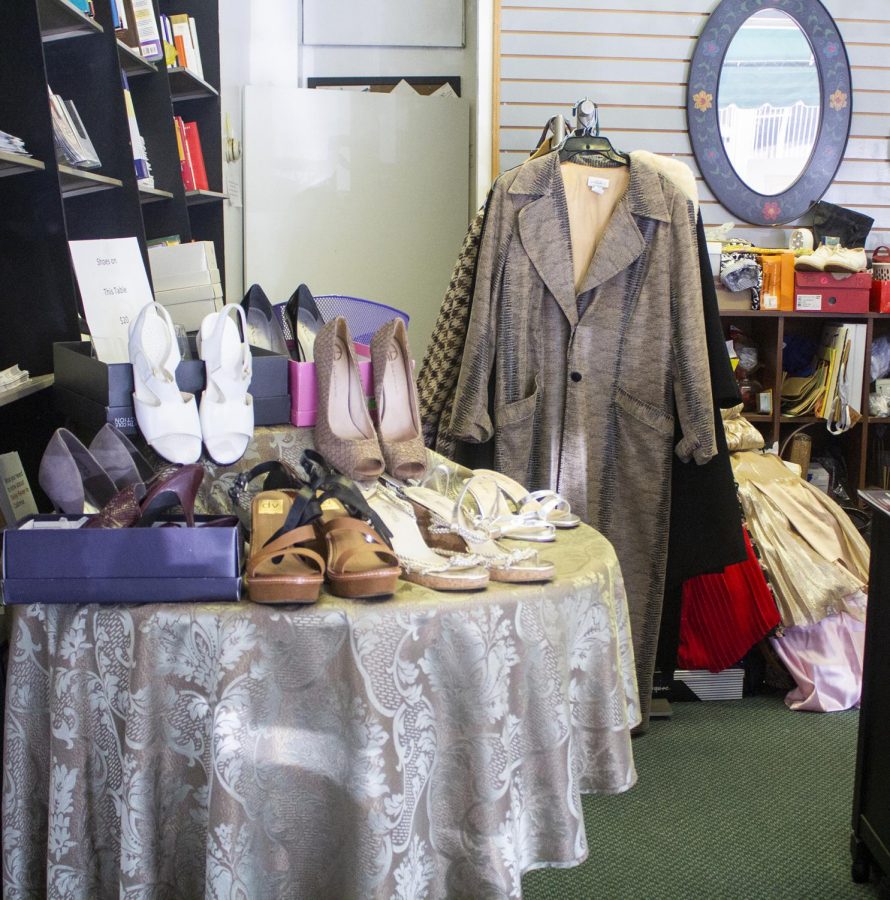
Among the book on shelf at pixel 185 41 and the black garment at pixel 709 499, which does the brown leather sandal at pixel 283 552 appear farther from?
the book on shelf at pixel 185 41

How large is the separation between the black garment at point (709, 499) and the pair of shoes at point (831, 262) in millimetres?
1196

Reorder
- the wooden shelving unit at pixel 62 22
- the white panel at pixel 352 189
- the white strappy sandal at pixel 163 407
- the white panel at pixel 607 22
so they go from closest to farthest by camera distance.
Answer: the white strappy sandal at pixel 163 407, the wooden shelving unit at pixel 62 22, the white panel at pixel 607 22, the white panel at pixel 352 189

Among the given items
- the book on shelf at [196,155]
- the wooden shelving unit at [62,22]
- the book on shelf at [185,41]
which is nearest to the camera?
the wooden shelving unit at [62,22]

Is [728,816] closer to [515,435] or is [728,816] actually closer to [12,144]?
[515,435]

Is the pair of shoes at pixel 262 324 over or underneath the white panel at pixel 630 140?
underneath

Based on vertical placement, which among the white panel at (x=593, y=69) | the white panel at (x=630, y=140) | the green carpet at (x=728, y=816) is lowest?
the green carpet at (x=728, y=816)

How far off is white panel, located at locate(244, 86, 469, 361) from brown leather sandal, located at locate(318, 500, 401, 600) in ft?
11.4

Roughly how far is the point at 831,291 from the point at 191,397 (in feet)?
8.85

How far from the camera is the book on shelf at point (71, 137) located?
8.54 feet

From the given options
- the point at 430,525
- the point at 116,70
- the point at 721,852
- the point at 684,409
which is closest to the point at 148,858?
the point at 430,525

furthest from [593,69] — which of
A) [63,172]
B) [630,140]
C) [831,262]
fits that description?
[63,172]

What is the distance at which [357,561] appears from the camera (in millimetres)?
1197

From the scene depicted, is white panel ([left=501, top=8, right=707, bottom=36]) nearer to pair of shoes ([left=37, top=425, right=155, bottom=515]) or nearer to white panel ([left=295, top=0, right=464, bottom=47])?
white panel ([left=295, top=0, right=464, bottom=47])

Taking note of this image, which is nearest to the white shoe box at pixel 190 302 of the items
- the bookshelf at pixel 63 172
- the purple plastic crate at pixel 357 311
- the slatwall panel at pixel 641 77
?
the bookshelf at pixel 63 172
